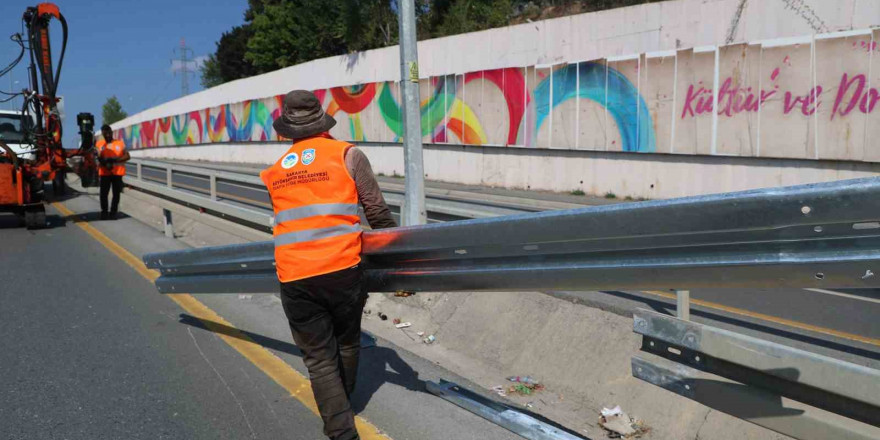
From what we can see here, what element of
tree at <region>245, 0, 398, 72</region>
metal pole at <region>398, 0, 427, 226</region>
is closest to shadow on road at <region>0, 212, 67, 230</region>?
metal pole at <region>398, 0, 427, 226</region>

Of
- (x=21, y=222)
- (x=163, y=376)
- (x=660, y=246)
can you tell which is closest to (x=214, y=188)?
(x=163, y=376)

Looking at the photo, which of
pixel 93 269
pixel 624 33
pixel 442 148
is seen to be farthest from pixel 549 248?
pixel 442 148

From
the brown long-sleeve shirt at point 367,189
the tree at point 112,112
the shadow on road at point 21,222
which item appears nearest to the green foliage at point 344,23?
the shadow on road at point 21,222

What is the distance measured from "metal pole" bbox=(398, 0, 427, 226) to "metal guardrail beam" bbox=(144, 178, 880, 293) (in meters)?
4.14

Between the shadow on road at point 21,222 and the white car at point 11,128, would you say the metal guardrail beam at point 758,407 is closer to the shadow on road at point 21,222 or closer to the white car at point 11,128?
the shadow on road at point 21,222

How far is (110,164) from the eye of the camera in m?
13.9

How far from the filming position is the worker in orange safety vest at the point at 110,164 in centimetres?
1395

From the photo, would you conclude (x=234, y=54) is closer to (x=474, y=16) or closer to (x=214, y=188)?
(x=474, y=16)

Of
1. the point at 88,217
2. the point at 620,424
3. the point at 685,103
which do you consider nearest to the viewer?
the point at 620,424

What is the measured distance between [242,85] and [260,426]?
40904 millimetres

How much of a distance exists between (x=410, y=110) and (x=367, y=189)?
4.68 metres

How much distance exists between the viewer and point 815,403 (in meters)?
2.43

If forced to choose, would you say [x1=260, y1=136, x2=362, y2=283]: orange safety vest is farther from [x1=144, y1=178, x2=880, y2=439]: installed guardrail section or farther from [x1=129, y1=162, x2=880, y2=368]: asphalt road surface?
[x1=129, y1=162, x2=880, y2=368]: asphalt road surface

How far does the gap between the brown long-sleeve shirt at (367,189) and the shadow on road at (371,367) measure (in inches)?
52.9
